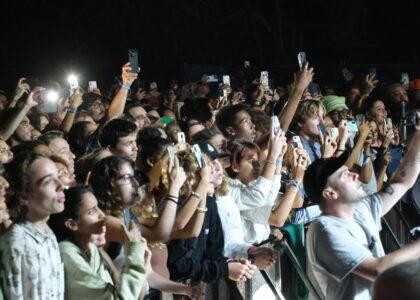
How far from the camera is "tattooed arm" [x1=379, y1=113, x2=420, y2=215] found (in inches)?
225

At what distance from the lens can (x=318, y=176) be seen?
5.20 metres

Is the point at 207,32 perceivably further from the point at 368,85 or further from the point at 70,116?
the point at 70,116

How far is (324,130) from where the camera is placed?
843 cm

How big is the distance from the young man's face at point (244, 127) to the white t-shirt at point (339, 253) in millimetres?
3306

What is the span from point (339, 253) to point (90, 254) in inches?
54.1

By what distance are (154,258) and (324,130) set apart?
3612mm

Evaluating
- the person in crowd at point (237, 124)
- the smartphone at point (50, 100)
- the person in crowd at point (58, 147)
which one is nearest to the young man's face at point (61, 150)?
the person in crowd at point (58, 147)

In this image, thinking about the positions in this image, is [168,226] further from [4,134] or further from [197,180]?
[4,134]

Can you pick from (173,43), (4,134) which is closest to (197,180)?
(4,134)

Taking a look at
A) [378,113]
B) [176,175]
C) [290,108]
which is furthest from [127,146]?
[378,113]

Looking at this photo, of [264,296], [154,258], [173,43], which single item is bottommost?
[264,296]

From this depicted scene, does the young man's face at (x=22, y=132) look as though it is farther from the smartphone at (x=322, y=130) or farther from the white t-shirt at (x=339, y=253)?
the white t-shirt at (x=339, y=253)

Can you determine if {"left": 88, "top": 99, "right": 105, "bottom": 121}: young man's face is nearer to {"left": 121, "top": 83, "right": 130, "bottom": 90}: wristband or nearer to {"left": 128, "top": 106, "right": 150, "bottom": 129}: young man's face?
{"left": 128, "top": 106, "right": 150, "bottom": 129}: young man's face

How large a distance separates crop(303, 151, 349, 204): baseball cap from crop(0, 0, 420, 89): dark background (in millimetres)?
13764
